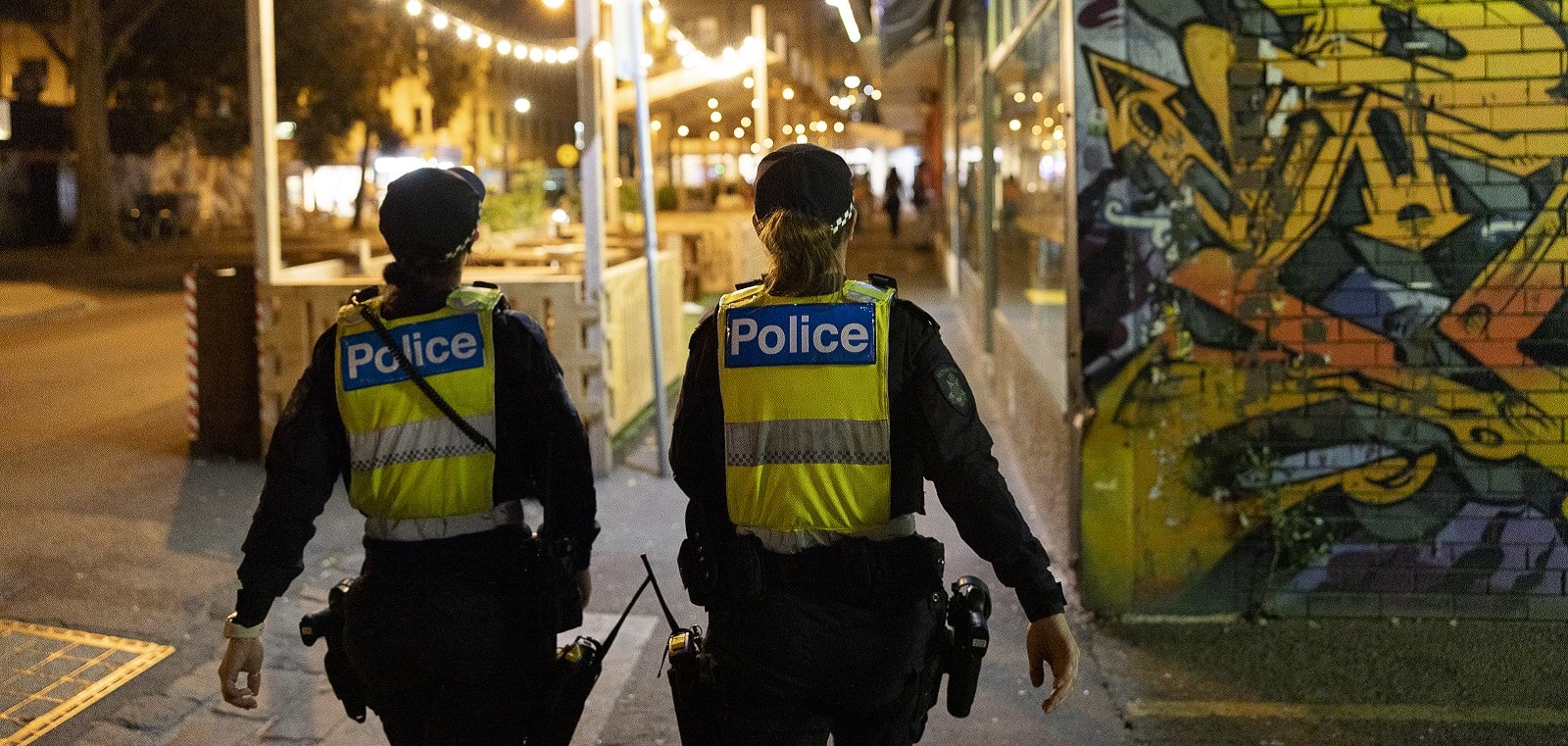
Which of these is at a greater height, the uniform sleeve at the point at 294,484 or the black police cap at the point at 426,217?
the black police cap at the point at 426,217

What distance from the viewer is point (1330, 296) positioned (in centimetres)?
588

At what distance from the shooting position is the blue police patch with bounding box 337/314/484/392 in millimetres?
3203

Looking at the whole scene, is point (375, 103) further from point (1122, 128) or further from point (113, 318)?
point (1122, 128)

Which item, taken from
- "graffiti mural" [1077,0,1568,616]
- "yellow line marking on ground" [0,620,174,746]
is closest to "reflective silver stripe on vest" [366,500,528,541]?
"yellow line marking on ground" [0,620,174,746]

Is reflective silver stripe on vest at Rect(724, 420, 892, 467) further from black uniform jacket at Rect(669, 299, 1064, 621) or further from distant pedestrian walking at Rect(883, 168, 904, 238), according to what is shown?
distant pedestrian walking at Rect(883, 168, 904, 238)

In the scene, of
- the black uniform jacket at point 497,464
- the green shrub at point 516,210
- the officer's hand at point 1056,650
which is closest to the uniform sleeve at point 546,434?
the black uniform jacket at point 497,464

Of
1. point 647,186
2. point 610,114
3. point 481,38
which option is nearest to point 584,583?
point 647,186

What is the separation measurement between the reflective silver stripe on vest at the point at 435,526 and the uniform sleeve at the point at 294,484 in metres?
0.14

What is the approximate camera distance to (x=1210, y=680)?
5.38 meters

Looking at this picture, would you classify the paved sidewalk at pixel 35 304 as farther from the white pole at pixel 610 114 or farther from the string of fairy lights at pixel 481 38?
the white pole at pixel 610 114

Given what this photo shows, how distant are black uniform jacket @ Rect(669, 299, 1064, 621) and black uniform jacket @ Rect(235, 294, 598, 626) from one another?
39 cm

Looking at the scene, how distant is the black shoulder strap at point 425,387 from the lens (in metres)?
3.18

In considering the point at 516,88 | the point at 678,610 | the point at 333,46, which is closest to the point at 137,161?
the point at 333,46

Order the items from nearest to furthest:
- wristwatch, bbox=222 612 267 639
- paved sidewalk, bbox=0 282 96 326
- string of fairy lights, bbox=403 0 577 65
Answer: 1. wristwatch, bbox=222 612 267 639
2. string of fairy lights, bbox=403 0 577 65
3. paved sidewalk, bbox=0 282 96 326
